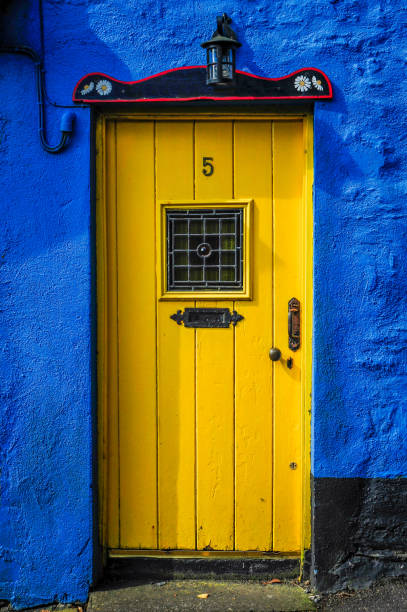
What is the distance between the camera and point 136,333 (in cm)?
331

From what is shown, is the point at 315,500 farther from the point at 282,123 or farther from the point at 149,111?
the point at 149,111

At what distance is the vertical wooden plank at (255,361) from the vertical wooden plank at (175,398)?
0.82 ft

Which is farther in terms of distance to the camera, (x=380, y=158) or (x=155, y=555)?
(x=155, y=555)

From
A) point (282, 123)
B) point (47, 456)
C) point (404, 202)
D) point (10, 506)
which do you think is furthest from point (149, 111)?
point (10, 506)

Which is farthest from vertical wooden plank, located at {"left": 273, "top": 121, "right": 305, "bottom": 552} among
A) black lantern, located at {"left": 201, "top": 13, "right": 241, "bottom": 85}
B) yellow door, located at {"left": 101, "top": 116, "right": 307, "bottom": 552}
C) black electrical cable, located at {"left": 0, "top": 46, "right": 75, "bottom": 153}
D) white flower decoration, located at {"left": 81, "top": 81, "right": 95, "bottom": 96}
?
black electrical cable, located at {"left": 0, "top": 46, "right": 75, "bottom": 153}

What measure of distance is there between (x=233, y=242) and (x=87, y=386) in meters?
1.05

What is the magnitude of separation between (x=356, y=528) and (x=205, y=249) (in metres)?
1.59

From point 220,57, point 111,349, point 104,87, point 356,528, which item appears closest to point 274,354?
point 111,349

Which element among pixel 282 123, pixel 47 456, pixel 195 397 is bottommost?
pixel 47 456

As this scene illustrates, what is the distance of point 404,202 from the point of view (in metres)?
3.10

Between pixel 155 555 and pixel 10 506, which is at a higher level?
pixel 10 506

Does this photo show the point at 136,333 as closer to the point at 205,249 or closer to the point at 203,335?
the point at 203,335

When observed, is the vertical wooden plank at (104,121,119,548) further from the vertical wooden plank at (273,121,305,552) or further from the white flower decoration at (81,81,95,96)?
the vertical wooden plank at (273,121,305,552)

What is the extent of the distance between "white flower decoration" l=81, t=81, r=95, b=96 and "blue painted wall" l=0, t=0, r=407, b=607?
0.07 meters
